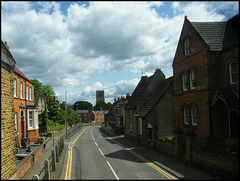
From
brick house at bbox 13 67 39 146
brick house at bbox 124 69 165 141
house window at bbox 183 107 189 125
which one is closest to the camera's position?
house window at bbox 183 107 189 125

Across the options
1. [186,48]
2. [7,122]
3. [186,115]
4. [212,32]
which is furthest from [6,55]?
[186,115]

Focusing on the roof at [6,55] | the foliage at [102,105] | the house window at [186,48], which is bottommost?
the foliage at [102,105]

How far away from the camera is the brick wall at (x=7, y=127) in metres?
8.86

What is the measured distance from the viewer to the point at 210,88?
47.6 feet

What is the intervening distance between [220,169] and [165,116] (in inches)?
482

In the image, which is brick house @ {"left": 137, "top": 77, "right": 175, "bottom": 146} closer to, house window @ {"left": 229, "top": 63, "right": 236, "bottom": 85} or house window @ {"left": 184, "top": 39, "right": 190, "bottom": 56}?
house window @ {"left": 184, "top": 39, "right": 190, "bottom": 56}

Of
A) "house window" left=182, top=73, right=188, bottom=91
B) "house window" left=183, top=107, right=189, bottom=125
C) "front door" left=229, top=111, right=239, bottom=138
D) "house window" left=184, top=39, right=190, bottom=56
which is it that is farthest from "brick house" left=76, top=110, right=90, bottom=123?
"front door" left=229, top=111, right=239, bottom=138

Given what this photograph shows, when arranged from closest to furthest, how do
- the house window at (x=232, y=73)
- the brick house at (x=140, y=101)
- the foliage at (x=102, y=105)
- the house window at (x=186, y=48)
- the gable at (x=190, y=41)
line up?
the house window at (x=232, y=73) → the gable at (x=190, y=41) → the house window at (x=186, y=48) → the brick house at (x=140, y=101) → the foliage at (x=102, y=105)

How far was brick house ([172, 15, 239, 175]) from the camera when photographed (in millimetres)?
13016

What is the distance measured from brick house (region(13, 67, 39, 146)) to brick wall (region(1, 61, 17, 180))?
9682 mm

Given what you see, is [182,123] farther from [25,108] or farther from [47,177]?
[25,108]

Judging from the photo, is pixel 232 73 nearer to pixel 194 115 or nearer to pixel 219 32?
pixel 219 32

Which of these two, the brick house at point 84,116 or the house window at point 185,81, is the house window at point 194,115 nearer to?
the house window at point 185,81

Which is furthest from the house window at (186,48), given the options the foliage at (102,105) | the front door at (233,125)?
the foliage at (102,105)
